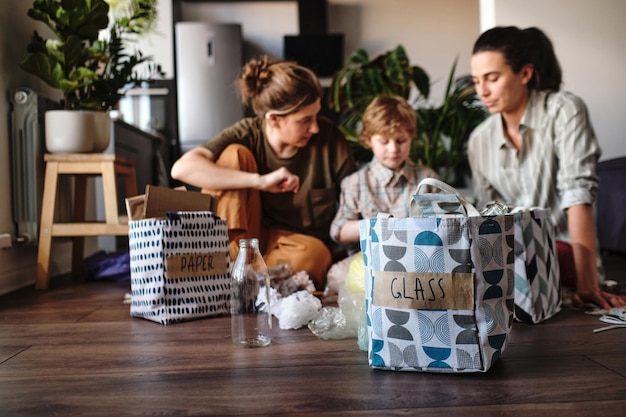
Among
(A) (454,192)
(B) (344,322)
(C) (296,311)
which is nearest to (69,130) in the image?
(C) (296,311)

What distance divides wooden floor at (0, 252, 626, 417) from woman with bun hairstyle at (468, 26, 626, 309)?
44 cm

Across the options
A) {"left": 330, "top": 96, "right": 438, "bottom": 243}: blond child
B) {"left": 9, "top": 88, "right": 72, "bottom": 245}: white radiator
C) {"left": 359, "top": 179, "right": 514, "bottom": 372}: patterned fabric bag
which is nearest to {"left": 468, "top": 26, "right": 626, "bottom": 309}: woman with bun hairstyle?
{"left": 330, "top": 96, "right": 438, "bottom": 243}: blond child

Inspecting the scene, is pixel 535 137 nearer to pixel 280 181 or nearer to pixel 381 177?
pixel 381 177

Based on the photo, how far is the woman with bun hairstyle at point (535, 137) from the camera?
1.76 metres

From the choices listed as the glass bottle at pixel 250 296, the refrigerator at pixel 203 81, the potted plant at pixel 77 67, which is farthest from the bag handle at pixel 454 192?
the refrigerator at pixel 203 81

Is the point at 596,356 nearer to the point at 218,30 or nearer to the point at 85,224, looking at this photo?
the point at 85,224

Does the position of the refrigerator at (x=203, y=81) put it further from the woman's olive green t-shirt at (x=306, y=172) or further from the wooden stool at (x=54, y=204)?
the woman's olive green t-shirt at (x=306, y=172)

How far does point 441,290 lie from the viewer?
1007mm

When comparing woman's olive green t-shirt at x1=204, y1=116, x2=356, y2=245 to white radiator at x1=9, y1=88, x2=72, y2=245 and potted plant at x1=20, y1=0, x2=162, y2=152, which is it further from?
white radiator at x1=9, y1=88, x2=72, y2=245

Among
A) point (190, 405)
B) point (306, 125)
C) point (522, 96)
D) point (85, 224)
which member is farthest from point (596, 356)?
point (85, 224)

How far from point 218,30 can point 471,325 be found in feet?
15.2

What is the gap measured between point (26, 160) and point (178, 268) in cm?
114

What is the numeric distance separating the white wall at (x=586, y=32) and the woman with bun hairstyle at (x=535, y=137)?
1332 mm

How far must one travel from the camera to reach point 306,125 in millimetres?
2102
